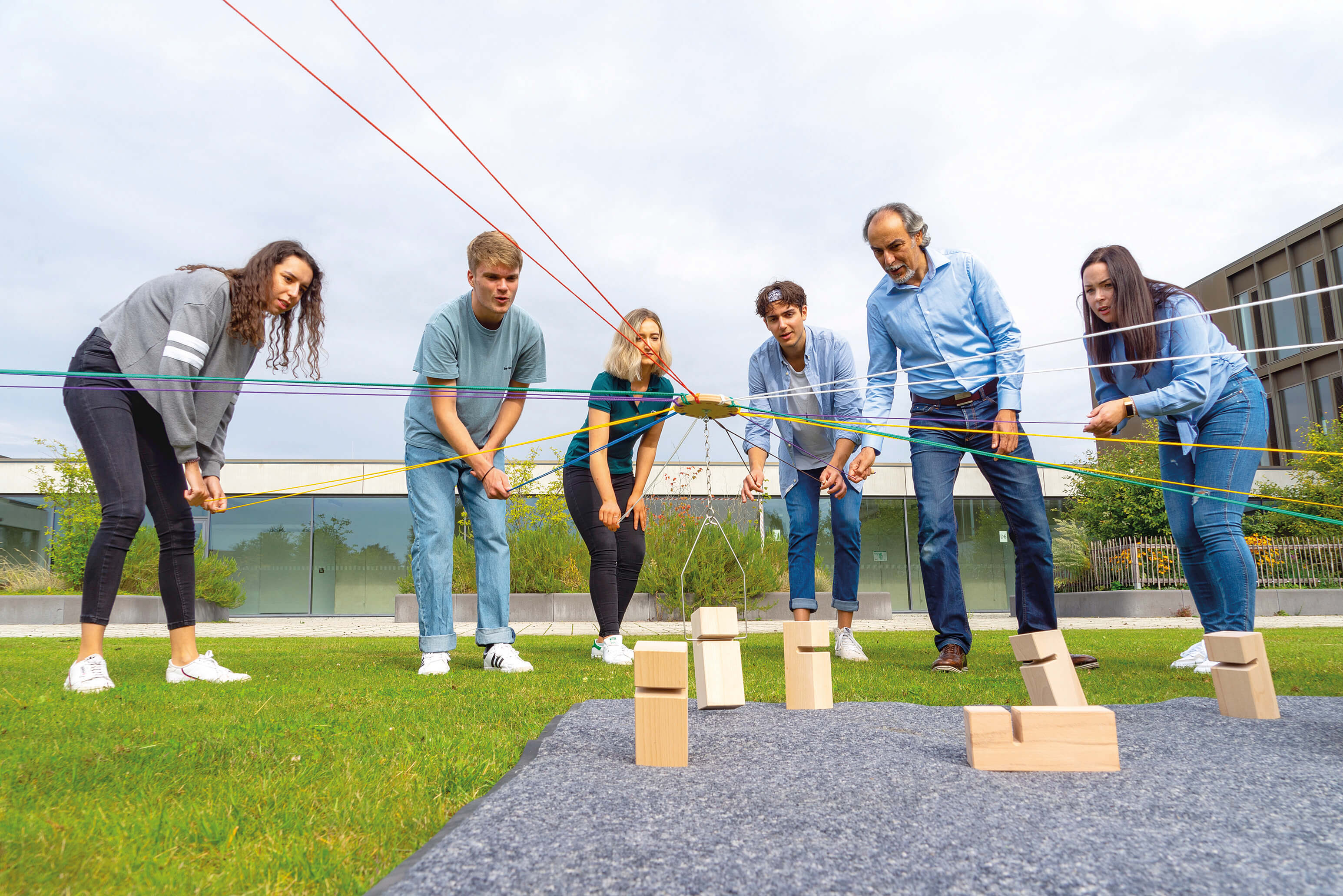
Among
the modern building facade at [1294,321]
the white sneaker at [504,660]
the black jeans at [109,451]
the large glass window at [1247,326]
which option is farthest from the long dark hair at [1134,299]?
the large glass window at [1247,326]

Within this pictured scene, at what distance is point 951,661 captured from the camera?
3463 mm

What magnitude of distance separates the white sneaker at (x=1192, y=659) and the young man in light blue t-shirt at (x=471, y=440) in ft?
9.76

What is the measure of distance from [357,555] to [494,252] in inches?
568

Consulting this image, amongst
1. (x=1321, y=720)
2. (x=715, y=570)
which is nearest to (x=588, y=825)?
(x=1321, y=720)

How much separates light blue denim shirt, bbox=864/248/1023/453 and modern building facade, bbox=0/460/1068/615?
1115 centimetres

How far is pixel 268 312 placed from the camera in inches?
126

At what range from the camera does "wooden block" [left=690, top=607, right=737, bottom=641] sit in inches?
92.6

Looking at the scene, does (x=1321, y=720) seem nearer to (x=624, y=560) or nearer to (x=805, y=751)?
(x=805, y=751)

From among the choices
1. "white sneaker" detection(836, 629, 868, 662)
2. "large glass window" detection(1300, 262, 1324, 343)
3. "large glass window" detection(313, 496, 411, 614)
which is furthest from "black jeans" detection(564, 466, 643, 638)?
"large glass window" detection(1300, 262, 1324, 343)

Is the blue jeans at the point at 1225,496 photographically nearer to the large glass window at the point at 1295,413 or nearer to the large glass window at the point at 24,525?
the large glass window at the point at 24,525

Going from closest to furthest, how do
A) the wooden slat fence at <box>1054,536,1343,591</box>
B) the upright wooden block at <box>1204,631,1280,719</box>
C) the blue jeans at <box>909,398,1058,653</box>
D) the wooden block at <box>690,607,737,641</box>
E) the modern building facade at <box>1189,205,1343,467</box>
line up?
the upright wooden block at <box>1204,631,1280,719</box>, the wooden block at <box>690,607,737,641</box>, the blue jeans at <box>909,398,1058,653</box>, the wooden slat fence at <box>1054,536,1343,591</box>, the modern building facade at <box>1189,205,1343,467</box>

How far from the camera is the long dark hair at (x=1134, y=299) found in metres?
3.42

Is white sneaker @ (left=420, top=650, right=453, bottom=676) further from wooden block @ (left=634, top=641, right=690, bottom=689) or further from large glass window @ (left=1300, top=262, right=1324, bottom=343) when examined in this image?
large glass window @ (left=1300, top=262, right=1324, bottom=343)

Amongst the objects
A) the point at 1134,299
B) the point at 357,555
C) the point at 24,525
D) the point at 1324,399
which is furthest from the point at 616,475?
the point at 1324,399
